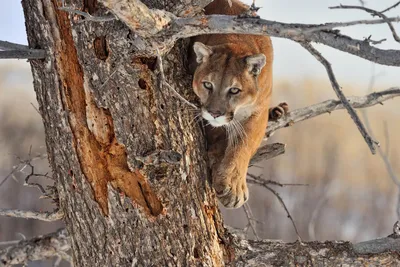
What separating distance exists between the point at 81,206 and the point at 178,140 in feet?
1.75

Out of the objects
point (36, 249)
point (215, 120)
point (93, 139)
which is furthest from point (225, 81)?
point (36, 249)

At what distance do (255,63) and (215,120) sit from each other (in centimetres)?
47

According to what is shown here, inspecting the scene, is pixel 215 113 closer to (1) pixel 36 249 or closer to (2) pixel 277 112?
(2) pixel 277 112

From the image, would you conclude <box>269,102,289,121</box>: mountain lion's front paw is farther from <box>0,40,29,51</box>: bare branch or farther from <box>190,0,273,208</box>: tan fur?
<box>0,40,29,51</box>: bare branch

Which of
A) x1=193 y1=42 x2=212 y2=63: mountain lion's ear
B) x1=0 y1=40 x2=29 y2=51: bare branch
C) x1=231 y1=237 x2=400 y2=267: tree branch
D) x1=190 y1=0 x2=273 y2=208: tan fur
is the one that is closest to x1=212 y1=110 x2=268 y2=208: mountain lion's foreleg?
x1=190 y1=0 x2=273 y2=208: tan fur

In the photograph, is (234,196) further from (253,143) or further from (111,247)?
(111,247)

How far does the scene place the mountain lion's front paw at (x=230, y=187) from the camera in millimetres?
3141

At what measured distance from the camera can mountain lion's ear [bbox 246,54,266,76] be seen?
3502mm

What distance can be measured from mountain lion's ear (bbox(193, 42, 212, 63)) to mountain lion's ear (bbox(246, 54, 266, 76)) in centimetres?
26

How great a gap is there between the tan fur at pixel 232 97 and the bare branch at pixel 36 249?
135 cm

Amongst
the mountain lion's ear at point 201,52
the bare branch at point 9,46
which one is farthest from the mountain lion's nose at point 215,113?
the bare branch at point 9,46

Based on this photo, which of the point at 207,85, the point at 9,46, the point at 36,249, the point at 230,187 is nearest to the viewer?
the point at 9,46

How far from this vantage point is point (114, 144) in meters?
2.71

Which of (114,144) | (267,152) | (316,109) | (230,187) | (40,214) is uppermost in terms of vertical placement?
(316,109)
